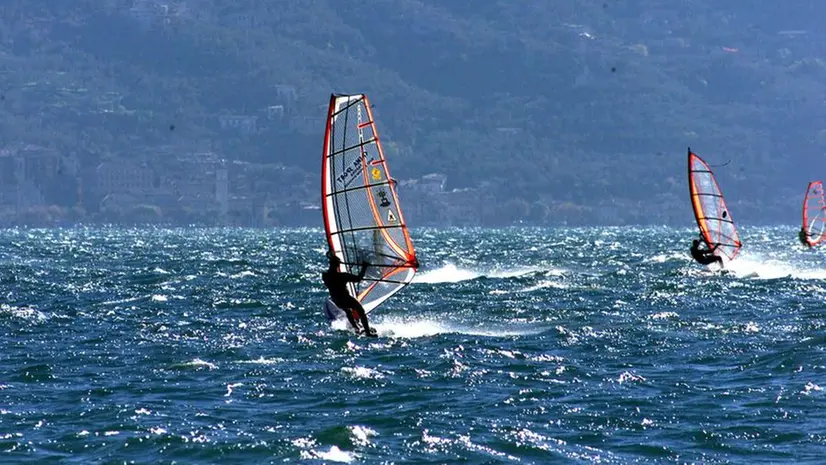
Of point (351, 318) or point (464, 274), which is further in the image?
point (464, 274)

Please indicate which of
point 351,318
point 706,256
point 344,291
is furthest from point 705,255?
point 344,291

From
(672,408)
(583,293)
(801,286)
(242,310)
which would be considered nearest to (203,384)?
(672,408)

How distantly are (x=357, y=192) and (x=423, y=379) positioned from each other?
7.95 m

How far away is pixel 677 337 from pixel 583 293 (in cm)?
1707

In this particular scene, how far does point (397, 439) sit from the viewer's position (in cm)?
2373

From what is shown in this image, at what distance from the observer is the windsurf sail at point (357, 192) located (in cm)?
3659

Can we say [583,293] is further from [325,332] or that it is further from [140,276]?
[140,276]

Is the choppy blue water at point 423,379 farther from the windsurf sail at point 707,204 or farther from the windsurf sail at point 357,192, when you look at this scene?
the windsurf sail at point 707,204

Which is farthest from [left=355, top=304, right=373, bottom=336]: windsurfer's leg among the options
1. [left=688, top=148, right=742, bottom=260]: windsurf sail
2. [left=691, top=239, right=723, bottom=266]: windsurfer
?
[left=691, top=239, right=723, bottom=266]: windsurfer

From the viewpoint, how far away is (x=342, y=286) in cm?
3644

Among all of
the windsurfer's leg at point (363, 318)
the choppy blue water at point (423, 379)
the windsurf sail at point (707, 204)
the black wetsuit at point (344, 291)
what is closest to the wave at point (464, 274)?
the windsurf sail at point (707, 204)

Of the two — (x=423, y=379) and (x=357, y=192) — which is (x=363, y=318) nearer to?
(x=357, y=192)

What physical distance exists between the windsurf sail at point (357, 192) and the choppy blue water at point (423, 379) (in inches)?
92.7

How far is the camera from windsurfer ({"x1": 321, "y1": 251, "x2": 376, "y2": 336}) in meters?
36.3
